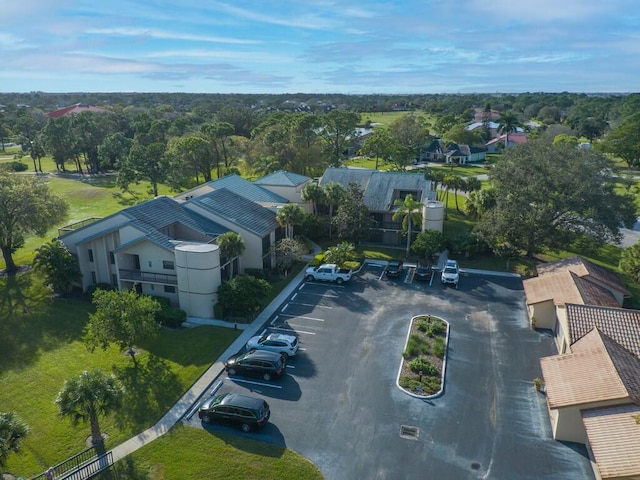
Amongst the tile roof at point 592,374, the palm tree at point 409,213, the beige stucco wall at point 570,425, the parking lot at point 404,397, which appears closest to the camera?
the parking lot at point 404,397

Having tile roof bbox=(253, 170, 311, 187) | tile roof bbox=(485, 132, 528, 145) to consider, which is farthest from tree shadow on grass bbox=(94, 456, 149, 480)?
tile roof bbox=(485, 132, 528, 145)

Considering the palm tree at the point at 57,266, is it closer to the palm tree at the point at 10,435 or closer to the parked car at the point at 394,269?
the palm tree at the point at 10,435

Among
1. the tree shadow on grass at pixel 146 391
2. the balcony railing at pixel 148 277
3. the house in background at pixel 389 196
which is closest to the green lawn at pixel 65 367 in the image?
the tree shadow on grass at pixel 146 391

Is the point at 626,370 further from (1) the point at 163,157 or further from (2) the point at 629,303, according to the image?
(1) the point at 163,157

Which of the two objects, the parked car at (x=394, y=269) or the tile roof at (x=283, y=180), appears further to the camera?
the tile roof at (x=283, y=180)

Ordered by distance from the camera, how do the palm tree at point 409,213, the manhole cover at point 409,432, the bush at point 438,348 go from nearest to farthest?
the manhole cover at point 409,432, the bush at point 438,348, the palm tree at point 409,213

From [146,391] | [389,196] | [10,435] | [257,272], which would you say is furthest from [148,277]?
[389,196]

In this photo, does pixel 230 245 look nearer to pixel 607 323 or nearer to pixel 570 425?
pixel 570 425
